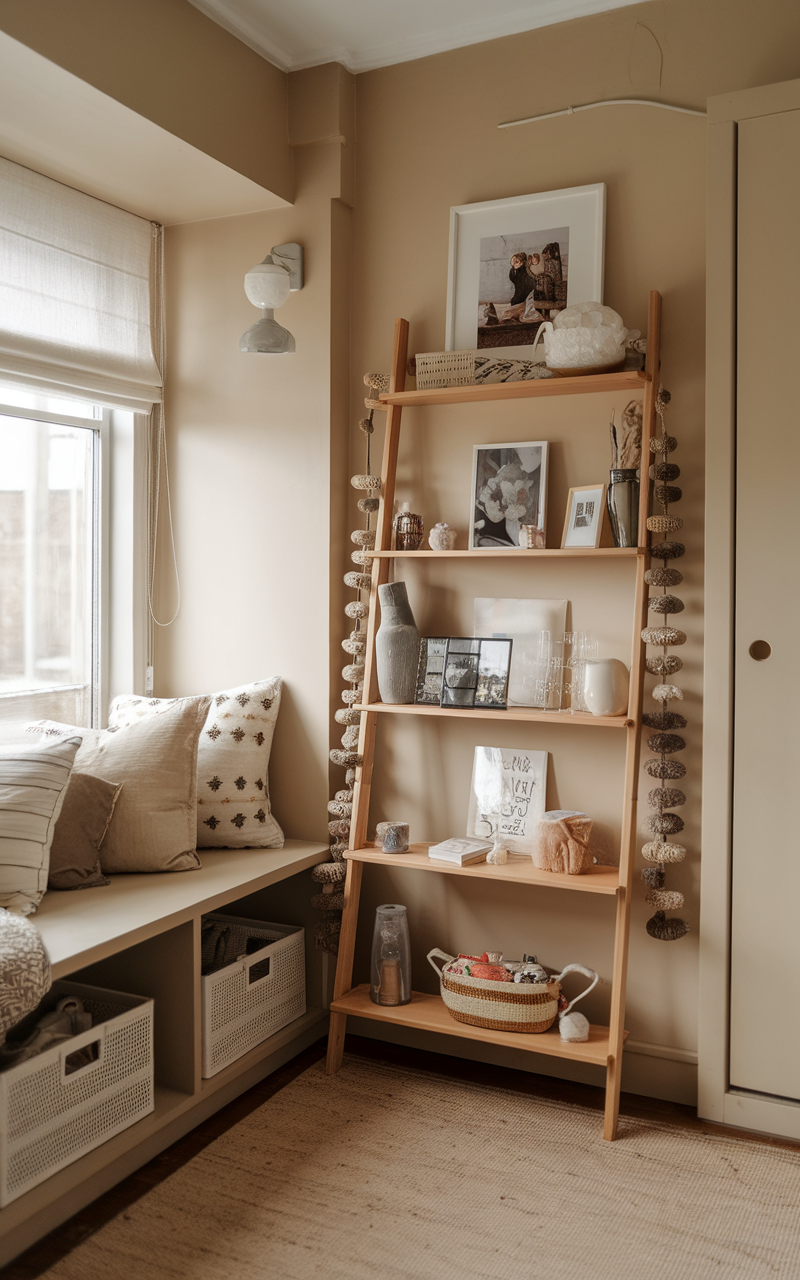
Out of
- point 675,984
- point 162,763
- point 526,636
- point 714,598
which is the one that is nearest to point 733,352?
point 714,598

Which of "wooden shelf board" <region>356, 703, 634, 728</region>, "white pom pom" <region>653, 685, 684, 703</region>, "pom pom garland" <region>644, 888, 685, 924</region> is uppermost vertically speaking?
"white pom pom" <region>653, 685, 684, 703</region>

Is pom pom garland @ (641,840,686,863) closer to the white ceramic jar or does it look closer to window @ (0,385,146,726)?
the white ceramic jar

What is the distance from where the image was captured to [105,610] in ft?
9.86

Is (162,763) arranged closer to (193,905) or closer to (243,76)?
(193,905)

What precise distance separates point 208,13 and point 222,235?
1.94ft

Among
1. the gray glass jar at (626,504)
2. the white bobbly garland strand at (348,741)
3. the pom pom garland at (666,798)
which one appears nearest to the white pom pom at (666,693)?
the pom pom garland at (666,798)

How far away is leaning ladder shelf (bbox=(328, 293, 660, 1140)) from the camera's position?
7.45 feet

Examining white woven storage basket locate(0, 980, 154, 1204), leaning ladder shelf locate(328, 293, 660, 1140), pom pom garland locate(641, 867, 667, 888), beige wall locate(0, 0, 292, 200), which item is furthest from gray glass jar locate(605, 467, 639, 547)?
white woven storage basket locate(0, 980, 154, 1204)

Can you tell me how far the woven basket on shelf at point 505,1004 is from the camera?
2.35 meters

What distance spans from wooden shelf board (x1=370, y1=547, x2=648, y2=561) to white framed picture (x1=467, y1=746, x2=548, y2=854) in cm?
53

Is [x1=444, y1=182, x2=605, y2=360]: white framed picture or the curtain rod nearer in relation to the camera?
the curtain rod

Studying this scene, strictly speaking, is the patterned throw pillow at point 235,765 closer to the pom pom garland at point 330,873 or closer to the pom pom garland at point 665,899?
the pom pom garland at point 330,873

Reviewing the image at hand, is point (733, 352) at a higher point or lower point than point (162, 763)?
higher

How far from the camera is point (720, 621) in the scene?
2240mm
